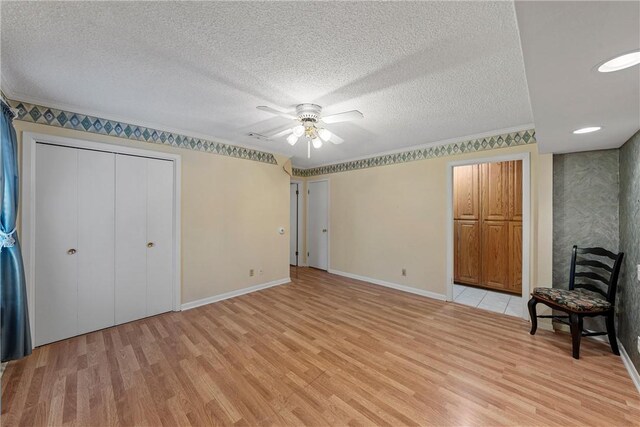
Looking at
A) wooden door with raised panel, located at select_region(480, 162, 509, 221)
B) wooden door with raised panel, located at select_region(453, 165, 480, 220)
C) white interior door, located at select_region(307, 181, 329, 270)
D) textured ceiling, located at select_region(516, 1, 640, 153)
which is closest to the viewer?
textured ceiling, located at select_region(516, 1, 640, 153)

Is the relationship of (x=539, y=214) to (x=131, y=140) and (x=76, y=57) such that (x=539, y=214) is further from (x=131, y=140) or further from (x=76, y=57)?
(x=131, y=140)

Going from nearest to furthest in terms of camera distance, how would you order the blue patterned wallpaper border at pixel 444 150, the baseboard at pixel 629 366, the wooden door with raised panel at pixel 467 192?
the baseboard at pixel 629 366 < the blue patterned wallpaper border at pixel 444 150 < the wooden door with raised panel at pixel 467 192

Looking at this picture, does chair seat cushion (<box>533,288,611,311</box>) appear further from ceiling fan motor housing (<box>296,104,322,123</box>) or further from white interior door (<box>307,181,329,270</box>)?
white interior door (<box>307,181,329,270</box>)

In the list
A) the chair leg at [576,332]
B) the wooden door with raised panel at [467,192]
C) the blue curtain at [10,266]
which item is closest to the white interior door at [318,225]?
the wooden door with raised panel at [467,192]

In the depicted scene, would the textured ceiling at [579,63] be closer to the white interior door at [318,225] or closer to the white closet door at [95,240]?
the white closet door at [95,240]

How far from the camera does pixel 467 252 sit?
4527 millimetres

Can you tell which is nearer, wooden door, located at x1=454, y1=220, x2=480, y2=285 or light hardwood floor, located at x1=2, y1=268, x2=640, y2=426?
light hardwood floor, located at x1=2, y1=268, x2=640, y2=426

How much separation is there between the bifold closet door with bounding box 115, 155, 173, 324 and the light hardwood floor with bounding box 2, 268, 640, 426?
0.25m

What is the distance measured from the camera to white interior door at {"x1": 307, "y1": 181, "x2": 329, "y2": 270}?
17.7 ft

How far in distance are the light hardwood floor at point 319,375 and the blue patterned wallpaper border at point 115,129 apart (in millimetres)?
2171

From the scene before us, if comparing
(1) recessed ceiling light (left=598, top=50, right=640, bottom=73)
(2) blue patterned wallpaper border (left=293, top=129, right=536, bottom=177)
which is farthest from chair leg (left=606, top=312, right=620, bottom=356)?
(1) recessed ceiling light (left=598, top=50, right=640, bottom=73)

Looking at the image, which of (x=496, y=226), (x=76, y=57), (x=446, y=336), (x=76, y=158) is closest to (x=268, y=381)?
(x=446, y=336)

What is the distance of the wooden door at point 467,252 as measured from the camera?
441cm

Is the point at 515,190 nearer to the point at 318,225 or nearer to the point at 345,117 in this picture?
the point at 345,117
